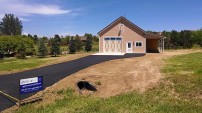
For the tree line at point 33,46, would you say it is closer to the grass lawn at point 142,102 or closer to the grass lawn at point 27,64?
the grass lawn at point 27,64

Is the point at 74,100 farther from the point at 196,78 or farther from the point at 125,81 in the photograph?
the point at 196,78

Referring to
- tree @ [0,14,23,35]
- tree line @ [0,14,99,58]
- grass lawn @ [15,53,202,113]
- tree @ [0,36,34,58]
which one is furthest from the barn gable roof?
tree @ [0,14,23,35]

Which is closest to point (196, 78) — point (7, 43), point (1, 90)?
point (1, 90)

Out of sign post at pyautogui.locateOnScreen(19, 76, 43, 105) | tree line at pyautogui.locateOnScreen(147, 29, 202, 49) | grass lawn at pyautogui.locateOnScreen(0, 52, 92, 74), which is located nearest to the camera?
sign post at pyautogui.locateOnScreen(19, 76, 43, 105)

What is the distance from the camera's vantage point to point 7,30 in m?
152

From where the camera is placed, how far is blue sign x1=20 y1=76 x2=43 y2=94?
573 inches

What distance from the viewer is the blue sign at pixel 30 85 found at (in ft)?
47.8

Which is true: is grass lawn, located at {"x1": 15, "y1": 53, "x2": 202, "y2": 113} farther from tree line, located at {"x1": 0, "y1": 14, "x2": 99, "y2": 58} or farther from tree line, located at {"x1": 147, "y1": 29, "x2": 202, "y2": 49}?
tree line, located at {"x1": 147, "y1": 29, "x2": 202, "y2": 49}

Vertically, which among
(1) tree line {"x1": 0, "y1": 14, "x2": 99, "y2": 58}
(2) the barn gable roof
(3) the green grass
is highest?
(2) the barn gable roof

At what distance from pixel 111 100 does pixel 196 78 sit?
6937 mm

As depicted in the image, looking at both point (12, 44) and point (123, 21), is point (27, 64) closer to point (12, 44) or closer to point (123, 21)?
point (123, 21)

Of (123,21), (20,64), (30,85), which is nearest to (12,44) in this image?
(123,21)

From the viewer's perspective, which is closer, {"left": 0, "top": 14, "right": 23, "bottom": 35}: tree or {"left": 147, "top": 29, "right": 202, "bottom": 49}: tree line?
{"left": 147, "top": 29, "right": 202, "bottom": 49}: tree line

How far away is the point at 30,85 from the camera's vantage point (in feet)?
49.3
